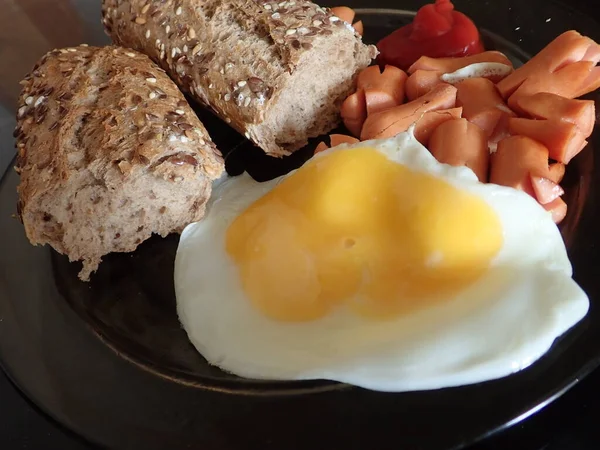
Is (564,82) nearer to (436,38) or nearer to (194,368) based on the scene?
(436,38)

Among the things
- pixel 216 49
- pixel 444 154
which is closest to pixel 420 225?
pixel 444 154

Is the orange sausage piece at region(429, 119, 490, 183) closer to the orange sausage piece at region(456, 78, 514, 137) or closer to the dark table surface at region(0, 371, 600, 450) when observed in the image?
the orange sausage piece at region(456, 78, 514, 137)

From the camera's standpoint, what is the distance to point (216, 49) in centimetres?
198

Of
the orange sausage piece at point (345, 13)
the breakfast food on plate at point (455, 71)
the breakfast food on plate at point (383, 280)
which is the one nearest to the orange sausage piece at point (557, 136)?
the breakfast food on plate at point (383, 280)

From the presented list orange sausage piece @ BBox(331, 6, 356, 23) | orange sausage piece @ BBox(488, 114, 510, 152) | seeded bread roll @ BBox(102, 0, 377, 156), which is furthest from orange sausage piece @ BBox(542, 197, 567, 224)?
orange sausage piece @ BBox(331, 6, 356, 23)

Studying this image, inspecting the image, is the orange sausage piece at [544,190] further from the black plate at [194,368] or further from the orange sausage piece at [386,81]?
the orange sausage piece at [386,81]

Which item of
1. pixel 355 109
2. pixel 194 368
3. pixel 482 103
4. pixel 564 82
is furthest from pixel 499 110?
pixel 194 368

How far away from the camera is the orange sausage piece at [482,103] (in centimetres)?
175

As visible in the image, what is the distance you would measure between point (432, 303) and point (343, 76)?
3.39 feet

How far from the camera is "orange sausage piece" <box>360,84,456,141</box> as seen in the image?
5.77ft

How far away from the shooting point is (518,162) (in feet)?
5.18

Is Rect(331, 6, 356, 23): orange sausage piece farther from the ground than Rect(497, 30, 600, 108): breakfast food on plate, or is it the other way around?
Rect(331, 6, 356, 23): orange sausage piece

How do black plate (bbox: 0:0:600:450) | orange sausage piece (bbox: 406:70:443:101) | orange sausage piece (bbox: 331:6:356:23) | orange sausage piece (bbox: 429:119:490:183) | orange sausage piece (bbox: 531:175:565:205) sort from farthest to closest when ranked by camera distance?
orange sausage piece (bbox: 331:6:356:23), orange sausage piece (bbox: 406:70:443:101), orange sausage piece (bbox: 429:119:490:183), orange sausage piece (bbox: 531:175:565:205), black plate (bbox: 0:0:600:450)

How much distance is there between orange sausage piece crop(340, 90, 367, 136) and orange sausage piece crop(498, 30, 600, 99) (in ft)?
1.53
